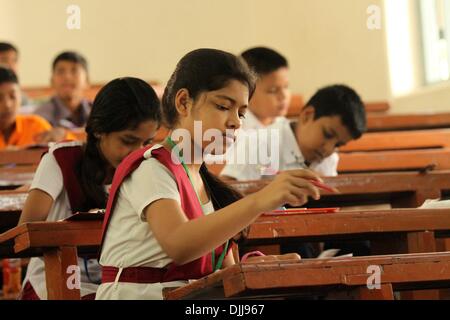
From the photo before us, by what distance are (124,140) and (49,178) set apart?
0.71ft

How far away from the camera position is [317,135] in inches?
123

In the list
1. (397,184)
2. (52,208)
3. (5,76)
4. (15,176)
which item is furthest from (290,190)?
(5,76)

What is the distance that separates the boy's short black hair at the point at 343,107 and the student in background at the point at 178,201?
137cm

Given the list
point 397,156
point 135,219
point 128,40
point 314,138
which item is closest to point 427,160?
point 397,156

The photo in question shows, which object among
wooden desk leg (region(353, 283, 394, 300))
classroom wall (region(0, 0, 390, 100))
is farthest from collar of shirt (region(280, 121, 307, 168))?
classroom wall (region(0, 0, 390, 100))

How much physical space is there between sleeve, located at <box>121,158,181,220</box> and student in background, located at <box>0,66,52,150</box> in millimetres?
2471

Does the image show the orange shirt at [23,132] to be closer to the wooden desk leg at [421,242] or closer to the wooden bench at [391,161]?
the wooden bench at [391,161]

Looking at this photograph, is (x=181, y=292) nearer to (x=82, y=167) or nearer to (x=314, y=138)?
(x=82, y=167)

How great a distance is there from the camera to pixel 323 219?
1.98 m

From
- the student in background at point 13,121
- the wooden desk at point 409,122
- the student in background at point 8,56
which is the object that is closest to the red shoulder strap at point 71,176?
the student in background at point 13,121

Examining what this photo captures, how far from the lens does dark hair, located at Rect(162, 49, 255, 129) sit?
1.74 metres

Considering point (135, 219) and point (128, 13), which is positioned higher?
point (128, 13)

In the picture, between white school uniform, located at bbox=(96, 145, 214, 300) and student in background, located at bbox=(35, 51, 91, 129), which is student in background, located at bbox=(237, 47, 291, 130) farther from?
white school uniform, located at bbox=(96, 145, 214, 300)
